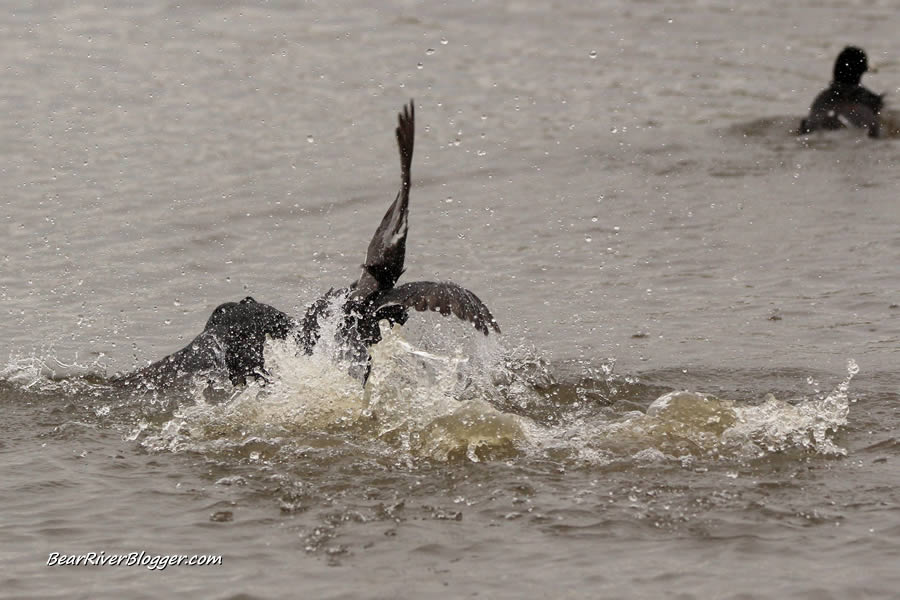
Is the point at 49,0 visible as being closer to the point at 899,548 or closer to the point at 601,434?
the point at 601,434

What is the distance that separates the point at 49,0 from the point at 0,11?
0.60 m

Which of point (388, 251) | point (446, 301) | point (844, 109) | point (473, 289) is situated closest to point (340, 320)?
point (388, 251)

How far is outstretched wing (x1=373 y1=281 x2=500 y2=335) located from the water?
46cm

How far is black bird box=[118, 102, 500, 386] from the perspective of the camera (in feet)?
19.3

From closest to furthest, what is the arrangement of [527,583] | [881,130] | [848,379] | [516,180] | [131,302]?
[527,583] → [848,379] → [131,302] → [516,180] → [881,130]

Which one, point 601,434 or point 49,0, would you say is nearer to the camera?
point 601,434

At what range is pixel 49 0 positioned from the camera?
14.6 metres

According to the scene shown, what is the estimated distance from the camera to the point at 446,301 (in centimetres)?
566

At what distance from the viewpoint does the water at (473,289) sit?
16.3 feet

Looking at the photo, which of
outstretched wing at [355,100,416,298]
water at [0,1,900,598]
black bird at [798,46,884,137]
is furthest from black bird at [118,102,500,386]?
black bird at [798,46,884,137]

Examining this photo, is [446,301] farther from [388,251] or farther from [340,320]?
→ [340,320]

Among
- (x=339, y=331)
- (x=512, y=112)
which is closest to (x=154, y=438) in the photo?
(x=339, y=331)

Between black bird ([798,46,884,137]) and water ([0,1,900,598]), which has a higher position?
black bird ([798,46,884,137])

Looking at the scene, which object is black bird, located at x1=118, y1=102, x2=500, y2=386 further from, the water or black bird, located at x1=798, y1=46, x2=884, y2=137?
black bird, located at x1=798, y1=46, x2=884, y2=137
